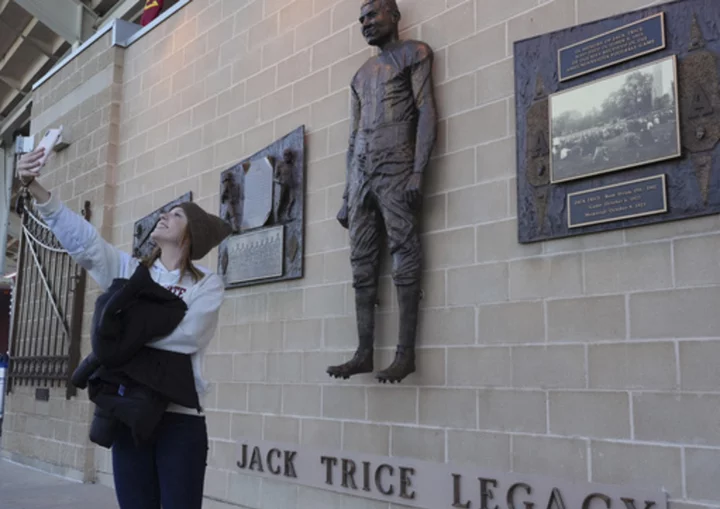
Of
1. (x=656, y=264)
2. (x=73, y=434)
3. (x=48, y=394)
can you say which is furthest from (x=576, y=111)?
(x=48, y=394)

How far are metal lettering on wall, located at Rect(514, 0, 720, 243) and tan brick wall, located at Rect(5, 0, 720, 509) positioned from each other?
3.2 inches

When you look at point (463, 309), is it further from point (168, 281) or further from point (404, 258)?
point (168, 281)

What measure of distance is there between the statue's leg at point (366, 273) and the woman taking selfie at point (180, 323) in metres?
1.48

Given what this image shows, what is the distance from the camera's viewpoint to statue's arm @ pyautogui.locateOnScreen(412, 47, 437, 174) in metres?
3.48

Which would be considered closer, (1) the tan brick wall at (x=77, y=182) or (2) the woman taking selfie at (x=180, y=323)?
(2) the woman taking selfie at (x=180, y=323)

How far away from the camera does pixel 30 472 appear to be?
6.59 meters

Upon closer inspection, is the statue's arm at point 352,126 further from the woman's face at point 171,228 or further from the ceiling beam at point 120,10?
the ceiling beam at point 120,10

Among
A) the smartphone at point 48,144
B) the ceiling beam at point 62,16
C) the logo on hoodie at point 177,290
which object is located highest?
the ceiling beam at point 62,16

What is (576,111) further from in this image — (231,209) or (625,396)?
(231,209)

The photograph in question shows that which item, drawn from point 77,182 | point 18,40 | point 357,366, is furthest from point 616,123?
point 18,40

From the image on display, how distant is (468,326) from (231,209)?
2.16 metres

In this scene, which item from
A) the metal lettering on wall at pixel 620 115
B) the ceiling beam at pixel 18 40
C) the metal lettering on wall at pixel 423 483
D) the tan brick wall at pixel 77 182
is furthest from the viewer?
the ceiling beam at pixel 18 40

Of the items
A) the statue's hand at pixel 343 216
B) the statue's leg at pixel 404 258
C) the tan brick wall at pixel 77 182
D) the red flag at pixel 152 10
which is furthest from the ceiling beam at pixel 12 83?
the statue's leg at pixel 404 258

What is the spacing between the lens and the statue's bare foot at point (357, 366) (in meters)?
3.59
